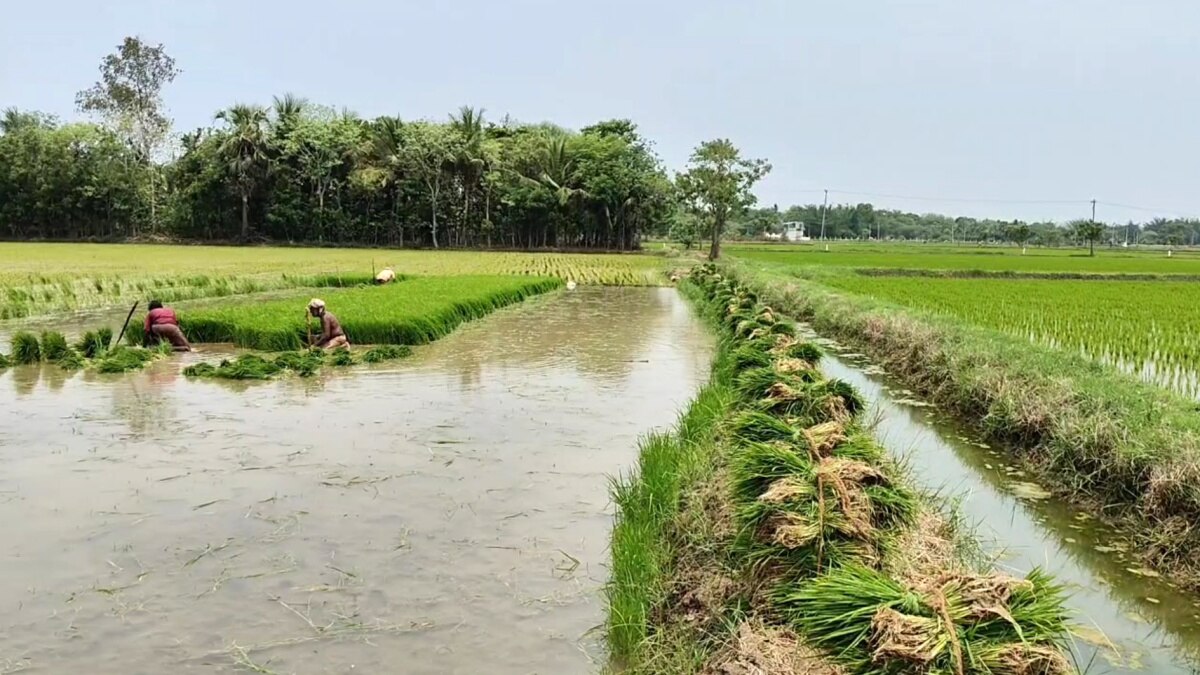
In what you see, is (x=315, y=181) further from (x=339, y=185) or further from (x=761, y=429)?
(x=761, y=429)

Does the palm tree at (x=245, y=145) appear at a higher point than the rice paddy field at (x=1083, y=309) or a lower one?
higher

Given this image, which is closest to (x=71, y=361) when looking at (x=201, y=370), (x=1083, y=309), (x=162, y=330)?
(x=162, y=330)

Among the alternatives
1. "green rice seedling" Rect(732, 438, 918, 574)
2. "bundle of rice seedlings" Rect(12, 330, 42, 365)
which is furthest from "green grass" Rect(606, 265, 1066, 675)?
"bundle of rice seedlings" Rect(12, 330, 42, 365)

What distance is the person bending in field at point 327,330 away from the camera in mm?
11547

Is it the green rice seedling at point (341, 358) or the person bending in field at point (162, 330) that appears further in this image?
the person bending in field at point (162, 330)

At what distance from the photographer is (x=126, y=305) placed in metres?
17.7

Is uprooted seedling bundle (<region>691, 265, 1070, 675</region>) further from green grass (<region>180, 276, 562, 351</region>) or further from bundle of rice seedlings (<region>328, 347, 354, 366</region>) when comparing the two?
green grass (<region>180, 276, 562, 351</region>)

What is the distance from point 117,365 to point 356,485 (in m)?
5.73

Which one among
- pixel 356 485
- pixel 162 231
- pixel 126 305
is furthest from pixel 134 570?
pixel 162 231

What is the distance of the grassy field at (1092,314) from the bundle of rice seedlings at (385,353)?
8080 millimetres

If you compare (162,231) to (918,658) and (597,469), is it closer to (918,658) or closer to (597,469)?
(597,469)

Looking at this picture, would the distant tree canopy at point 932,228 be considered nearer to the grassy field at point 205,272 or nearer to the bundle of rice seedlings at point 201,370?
the grassy field at point 205,272

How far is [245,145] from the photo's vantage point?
1711 inches

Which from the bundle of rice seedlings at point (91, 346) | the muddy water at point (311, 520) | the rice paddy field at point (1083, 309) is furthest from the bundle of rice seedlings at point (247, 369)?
the rice paddy field at point (1083, 309)
